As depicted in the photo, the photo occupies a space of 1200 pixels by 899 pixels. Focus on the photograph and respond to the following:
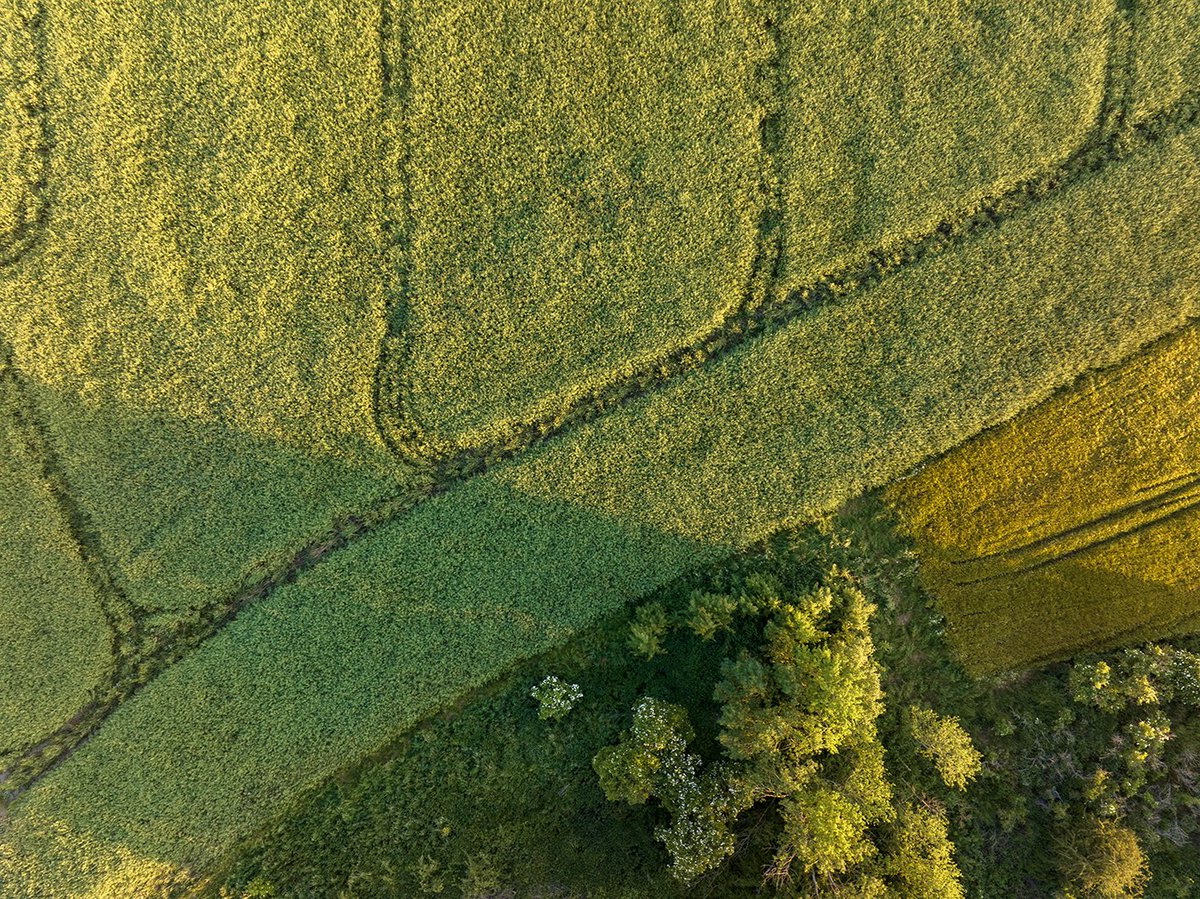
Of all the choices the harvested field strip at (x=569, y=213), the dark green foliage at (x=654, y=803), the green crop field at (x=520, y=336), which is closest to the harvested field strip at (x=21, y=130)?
the green crop field at (x=520, y=336)

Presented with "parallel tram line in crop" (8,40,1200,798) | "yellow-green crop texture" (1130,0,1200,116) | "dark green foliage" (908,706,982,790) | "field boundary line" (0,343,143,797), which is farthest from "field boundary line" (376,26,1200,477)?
"dark green foliage" (908,706,982,790)

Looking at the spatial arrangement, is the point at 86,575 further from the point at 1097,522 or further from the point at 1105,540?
the point at 1105,540

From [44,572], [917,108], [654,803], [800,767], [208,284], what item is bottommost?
[800,767]

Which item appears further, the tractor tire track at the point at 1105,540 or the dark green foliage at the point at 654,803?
the tractor tire track at the point at 1105,540

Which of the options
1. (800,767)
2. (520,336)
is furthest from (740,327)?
(800,767)

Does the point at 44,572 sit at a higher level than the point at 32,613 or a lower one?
higher

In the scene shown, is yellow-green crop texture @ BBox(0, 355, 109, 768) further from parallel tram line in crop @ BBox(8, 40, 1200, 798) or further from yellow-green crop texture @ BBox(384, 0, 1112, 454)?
yellow-green crop texture @ BBox(384, 0, 1112, 454)

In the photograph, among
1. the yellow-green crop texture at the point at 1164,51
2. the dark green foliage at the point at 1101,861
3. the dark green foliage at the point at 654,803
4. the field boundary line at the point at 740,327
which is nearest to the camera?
the dark green foliage at the point at 1101,861

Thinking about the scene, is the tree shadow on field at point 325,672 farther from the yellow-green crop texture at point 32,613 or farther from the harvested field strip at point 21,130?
the harvested field strip at point 21,130
